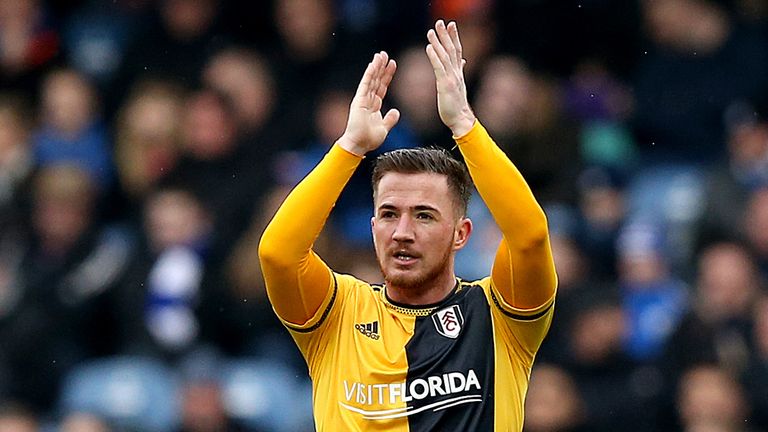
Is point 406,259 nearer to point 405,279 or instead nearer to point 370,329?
point 405,279

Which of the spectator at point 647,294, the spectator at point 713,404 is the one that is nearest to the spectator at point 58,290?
the spectator at point 647,294

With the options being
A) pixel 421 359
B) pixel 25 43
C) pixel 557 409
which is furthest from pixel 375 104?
pixel 25 43

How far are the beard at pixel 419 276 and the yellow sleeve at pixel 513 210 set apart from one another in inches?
10.7

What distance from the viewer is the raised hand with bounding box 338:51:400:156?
5699mm

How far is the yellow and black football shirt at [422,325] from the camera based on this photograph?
5543mm

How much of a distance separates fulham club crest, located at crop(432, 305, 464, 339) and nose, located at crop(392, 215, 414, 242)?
0.31 meters

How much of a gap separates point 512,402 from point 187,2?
6.36 metres

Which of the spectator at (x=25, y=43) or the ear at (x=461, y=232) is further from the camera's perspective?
the spectator at (x=25, y=43)

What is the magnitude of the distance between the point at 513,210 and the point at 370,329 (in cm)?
72

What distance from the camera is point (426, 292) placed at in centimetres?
585

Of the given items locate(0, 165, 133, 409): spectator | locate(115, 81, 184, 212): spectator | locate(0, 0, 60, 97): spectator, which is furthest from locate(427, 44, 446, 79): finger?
locate(0, 0, 60, 97): spectator

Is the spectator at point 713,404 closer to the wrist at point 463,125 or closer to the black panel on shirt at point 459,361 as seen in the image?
the black panel on shirt at point 459,361

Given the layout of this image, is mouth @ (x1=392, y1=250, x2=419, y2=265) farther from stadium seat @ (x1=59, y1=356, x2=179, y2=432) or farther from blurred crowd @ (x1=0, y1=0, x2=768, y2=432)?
stadium seat @ (x1=59, y1=356, x2=179, y2=432)

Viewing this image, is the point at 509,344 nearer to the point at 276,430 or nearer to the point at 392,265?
the point at 392,265
